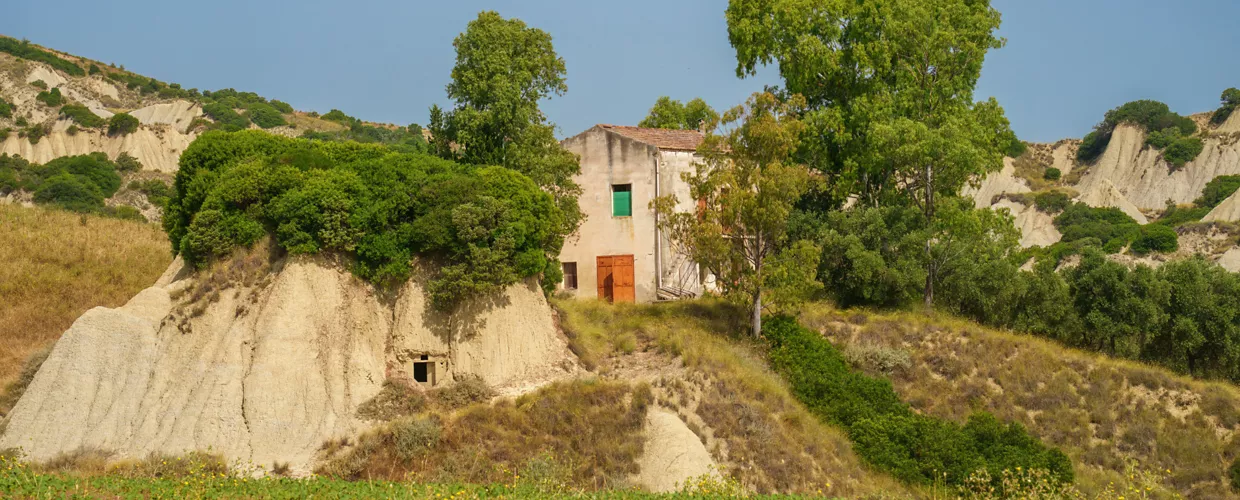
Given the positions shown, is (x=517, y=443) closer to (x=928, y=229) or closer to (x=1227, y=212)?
(x=928, y=229)

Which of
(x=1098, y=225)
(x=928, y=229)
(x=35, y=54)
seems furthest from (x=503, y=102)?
(x=35, y=54)

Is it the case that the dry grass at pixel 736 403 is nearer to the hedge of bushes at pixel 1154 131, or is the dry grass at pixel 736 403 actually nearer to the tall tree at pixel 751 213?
the tall tree at pixel 751 213

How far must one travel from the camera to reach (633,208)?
117 feet

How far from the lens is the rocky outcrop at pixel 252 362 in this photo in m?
22.5

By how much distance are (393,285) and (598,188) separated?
1126 centimetres

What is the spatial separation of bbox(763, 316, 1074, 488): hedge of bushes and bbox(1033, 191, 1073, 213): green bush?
57.5m

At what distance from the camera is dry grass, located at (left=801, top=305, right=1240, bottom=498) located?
27625 millimetres

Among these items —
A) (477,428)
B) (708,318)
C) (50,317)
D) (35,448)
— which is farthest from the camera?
(708,318)

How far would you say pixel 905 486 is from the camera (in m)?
25.2

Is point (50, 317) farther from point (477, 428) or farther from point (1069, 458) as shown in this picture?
point (1069, 458)

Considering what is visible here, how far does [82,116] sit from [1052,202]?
7616 centimetres

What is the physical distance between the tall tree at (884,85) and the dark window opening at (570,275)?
8.58 m

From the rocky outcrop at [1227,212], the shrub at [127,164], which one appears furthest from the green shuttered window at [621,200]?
the shrub at [127,164]

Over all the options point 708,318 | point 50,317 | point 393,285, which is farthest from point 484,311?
point 50,317
